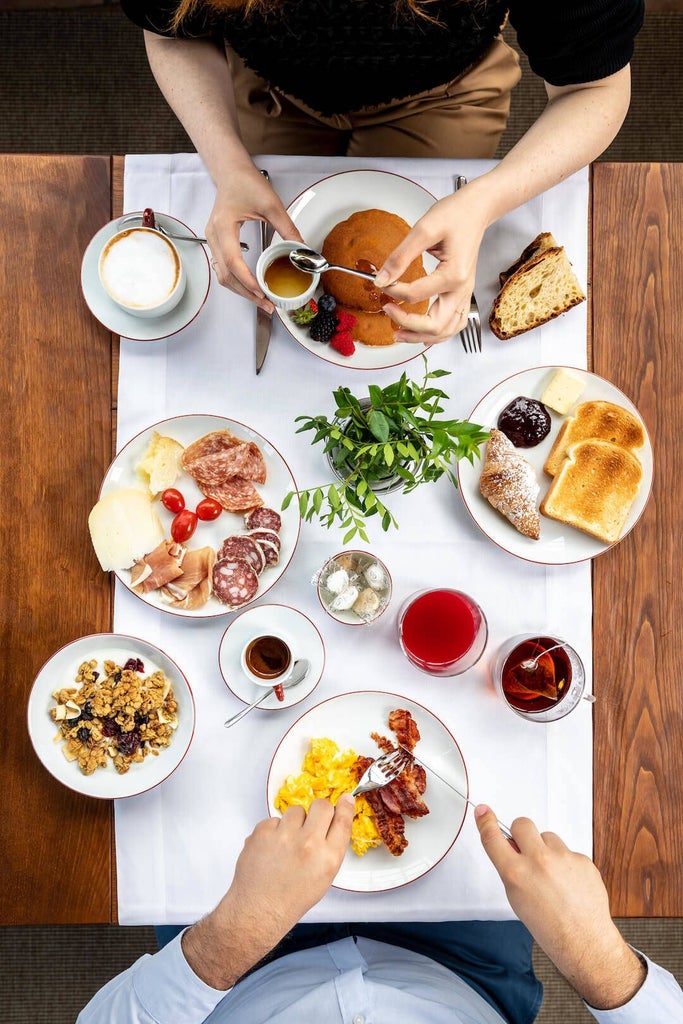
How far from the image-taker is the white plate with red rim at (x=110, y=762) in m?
1.17

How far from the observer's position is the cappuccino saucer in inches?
47.8

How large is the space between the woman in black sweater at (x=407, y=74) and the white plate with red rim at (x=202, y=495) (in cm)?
22

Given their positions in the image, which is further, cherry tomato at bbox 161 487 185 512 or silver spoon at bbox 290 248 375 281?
cherry tomato at bbox 161 487 185 512

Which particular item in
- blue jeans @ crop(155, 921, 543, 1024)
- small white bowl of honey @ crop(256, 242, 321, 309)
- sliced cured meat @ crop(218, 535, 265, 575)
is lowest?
blue jeans @ crop(155, 921, 543, 1024)

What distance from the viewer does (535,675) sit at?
1180mm

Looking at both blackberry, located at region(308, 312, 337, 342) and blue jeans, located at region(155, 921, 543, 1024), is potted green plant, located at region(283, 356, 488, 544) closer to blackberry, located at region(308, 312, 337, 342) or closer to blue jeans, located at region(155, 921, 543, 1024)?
blackberry, located at region(308, 312, 337, 342)

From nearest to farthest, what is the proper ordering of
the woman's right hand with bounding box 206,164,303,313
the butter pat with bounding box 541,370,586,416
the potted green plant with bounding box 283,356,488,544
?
the potted green plant with bounding box 283,356,488,544
the woman's right hand with bounding box 206,164,303,313
the butter pat with bounding box 541,370,586,416

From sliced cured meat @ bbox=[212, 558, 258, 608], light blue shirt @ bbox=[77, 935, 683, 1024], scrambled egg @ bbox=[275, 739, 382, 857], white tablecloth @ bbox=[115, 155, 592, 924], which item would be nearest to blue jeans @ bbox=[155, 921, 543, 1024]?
light blue shirt @ bbox=[77, 935, 683, 1024]

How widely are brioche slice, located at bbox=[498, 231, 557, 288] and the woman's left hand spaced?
0.46ft

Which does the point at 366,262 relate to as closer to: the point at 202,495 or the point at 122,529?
the point at 202,495

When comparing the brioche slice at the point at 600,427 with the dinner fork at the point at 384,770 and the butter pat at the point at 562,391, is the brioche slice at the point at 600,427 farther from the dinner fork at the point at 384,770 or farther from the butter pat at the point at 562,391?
the dinner fork at the point at 384,770

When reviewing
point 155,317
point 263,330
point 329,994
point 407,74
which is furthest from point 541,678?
point 407,74

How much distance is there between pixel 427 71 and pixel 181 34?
40 cm

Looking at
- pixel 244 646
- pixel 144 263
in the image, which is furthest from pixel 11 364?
pixel 244 646
